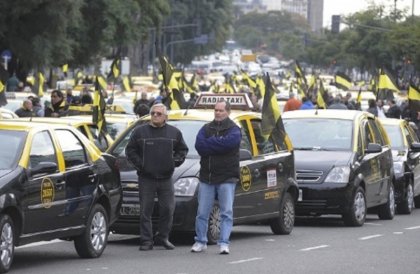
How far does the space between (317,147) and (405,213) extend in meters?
3.59

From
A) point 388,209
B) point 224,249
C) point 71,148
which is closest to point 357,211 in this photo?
point 388,209

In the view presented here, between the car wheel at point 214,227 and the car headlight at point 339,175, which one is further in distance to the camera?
the car headlight at point 339,175

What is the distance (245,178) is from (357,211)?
3.50 m

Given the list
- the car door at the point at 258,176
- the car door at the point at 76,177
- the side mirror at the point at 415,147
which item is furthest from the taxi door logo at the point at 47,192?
the side mirror at the point at 415,147

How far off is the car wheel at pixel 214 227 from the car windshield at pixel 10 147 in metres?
3.11

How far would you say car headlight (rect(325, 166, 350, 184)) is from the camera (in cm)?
1933

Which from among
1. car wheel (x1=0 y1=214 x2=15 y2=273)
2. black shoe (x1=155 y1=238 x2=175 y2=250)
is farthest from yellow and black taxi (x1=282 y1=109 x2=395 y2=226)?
car wheel (x1=0 y1=214 x2=15 y2=273)

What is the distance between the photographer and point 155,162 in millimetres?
15164

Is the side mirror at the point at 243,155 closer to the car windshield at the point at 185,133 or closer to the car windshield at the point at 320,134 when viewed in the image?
the car windshield at the point at 185,133

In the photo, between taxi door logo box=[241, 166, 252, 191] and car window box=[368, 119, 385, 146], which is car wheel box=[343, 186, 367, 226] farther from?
taxi door logo box=[241, 166, 252, 191]

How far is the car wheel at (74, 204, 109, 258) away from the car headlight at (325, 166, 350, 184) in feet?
17.5

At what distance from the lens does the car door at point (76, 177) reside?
543 inches

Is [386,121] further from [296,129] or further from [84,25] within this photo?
[84,25]

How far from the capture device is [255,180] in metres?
16.9
